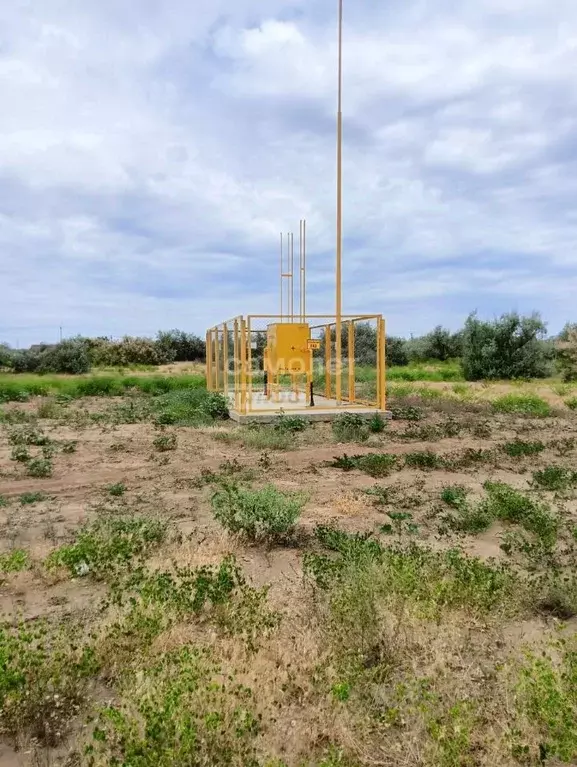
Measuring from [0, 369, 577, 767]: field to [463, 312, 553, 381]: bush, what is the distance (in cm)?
2261

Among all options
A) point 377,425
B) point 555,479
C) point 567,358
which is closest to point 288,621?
point 555,479

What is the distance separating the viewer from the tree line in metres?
30.9

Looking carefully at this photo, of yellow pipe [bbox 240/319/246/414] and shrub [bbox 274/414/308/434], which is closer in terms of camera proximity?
shrub [bbox 274/414/308/434]

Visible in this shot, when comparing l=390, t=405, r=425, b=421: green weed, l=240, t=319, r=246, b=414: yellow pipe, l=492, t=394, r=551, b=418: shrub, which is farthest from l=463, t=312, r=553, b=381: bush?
l=240, t=319, r=246, b=414: yellow pipe

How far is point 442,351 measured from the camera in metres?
42.3

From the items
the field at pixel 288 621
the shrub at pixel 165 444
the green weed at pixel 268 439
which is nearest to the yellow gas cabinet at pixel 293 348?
the green weed at pixel 268 439

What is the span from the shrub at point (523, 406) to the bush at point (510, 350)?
11.2 metres

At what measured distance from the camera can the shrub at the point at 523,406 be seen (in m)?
17.4

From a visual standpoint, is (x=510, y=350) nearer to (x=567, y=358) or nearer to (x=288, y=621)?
(x=567, y=358)

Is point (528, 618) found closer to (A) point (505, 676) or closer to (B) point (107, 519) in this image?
(A) point (505, 676)

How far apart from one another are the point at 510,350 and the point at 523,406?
1355 centimetres

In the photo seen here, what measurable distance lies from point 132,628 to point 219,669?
886mm

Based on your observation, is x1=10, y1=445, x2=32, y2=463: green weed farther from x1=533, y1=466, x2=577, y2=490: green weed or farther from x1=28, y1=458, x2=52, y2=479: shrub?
x1=533, y1=466, x2=577, y2=490: green weed

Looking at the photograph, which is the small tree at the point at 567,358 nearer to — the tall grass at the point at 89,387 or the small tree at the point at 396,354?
the small tree at the point at 396,354
